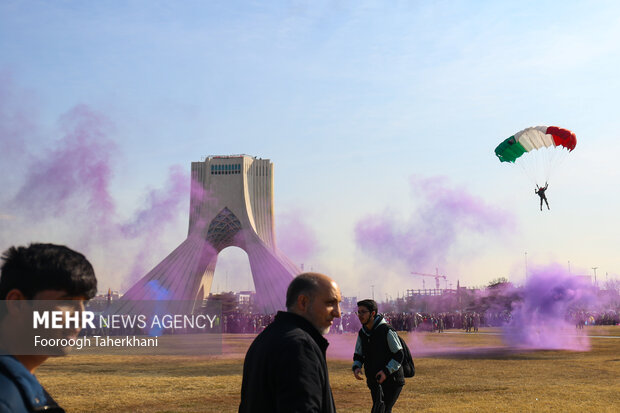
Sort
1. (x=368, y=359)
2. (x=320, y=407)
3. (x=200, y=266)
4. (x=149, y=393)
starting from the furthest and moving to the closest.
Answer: (x=200, y=266)
(x=149, y=393)
(x=368, y=359)
(x=320, y=407)

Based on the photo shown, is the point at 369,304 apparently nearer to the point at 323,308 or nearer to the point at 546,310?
the point at 323,308

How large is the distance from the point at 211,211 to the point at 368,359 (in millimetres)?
65496

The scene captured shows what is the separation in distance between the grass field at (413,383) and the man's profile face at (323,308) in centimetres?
832

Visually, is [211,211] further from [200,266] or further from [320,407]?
[320,407]

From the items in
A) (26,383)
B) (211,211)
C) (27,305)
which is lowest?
(26,383)

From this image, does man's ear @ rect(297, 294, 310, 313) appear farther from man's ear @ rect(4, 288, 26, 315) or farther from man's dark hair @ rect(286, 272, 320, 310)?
man's ear @ rect(4, 288, 26, 315)

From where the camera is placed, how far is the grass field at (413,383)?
11945 millimetres

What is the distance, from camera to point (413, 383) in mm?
15430

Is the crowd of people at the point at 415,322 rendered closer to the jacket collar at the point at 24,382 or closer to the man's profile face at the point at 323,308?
the man's profile face at the point at 323,308

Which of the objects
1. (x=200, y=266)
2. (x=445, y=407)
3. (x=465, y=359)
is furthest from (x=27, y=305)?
(x=200, y=266)

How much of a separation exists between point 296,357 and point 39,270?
1.64 metres

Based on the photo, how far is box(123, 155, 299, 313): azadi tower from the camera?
209 ft

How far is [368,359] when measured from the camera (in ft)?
26.6

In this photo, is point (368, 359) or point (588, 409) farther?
point (588, 409)
